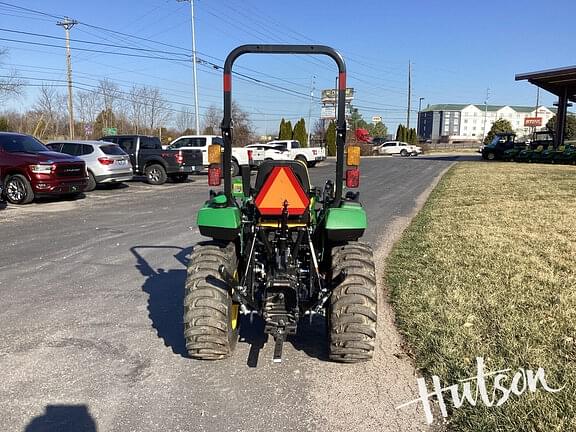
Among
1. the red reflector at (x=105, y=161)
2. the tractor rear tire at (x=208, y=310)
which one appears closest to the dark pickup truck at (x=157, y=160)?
the red reflector at (x=105, y=161)

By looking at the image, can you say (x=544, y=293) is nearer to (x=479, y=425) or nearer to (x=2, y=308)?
(x=479, y=425)

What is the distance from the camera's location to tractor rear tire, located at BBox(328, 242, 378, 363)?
11.3 feet

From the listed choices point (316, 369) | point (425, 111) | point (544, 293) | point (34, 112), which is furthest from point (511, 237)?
point (425, 111)

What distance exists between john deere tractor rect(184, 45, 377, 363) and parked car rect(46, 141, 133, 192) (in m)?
13.2

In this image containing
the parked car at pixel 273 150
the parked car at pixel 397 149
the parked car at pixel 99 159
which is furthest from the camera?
the parked car at pixel 397 149

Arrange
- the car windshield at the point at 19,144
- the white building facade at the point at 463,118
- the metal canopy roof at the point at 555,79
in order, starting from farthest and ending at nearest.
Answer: the white building facade at the point at 463,118
the metal canopy roof at the point at 555,79
the car windshield at the point at 19,144

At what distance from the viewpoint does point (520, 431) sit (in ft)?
8.98

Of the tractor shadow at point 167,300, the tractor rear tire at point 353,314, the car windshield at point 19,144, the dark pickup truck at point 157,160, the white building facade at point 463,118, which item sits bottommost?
the tractor shadow at point 167,300

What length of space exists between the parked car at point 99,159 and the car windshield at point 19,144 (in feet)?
7.27

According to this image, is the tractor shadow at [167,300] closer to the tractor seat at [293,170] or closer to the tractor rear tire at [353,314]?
the tractor rear tire at [353,314]

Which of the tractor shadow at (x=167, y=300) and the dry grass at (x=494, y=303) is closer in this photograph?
the dry grass at (x=494, y=303)

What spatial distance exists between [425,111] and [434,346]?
171691 millimetres

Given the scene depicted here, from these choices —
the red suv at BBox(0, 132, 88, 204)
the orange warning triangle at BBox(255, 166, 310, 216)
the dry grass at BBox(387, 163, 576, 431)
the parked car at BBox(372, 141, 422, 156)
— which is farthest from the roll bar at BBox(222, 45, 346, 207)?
the parked car at BBox(372, 141, 422, 156)

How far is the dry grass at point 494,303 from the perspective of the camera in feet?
9.83
